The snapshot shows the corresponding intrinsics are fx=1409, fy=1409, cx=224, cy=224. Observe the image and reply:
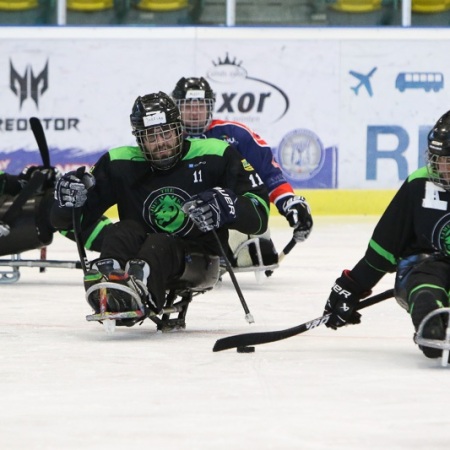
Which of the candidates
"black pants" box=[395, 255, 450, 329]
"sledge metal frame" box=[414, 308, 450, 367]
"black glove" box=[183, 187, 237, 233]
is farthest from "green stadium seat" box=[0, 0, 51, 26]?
"sledge metal frame" box=[414, 308, 450, 367]

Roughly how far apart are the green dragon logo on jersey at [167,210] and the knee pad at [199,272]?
0.11 meters

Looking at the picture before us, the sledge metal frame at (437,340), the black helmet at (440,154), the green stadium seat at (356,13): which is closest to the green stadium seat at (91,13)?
the green stadium seat at (356,13)

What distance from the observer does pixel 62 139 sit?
10016 millimetres

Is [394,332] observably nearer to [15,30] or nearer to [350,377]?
[350,377]

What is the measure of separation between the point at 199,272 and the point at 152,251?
11.3 inches

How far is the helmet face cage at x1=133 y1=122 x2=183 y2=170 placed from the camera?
4.39m

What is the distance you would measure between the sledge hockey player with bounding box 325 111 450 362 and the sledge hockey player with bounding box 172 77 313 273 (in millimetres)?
1904

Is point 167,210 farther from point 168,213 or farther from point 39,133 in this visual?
point 39,133

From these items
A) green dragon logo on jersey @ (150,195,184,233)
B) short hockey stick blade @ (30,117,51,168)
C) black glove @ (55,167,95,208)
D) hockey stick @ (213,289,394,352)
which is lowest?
hockey stick @ (213,289,394,352)

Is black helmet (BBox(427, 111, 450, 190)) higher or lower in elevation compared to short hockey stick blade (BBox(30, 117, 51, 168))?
higher

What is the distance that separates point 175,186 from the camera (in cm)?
446

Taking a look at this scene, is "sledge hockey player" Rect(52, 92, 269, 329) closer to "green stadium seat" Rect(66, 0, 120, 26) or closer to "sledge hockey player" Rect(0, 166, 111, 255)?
"sledge hockey player" Rect(0, 166, 111, 255)

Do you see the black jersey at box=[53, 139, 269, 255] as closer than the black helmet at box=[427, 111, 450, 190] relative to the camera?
No

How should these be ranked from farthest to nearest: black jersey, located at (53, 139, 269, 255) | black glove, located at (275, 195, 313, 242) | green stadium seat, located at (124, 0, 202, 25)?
green stadium seat, located at (124, 0, 202, 25) < black glove, located at (275, 195, 313, 242) < black jersey, located at (53, 139, 269, 255)
